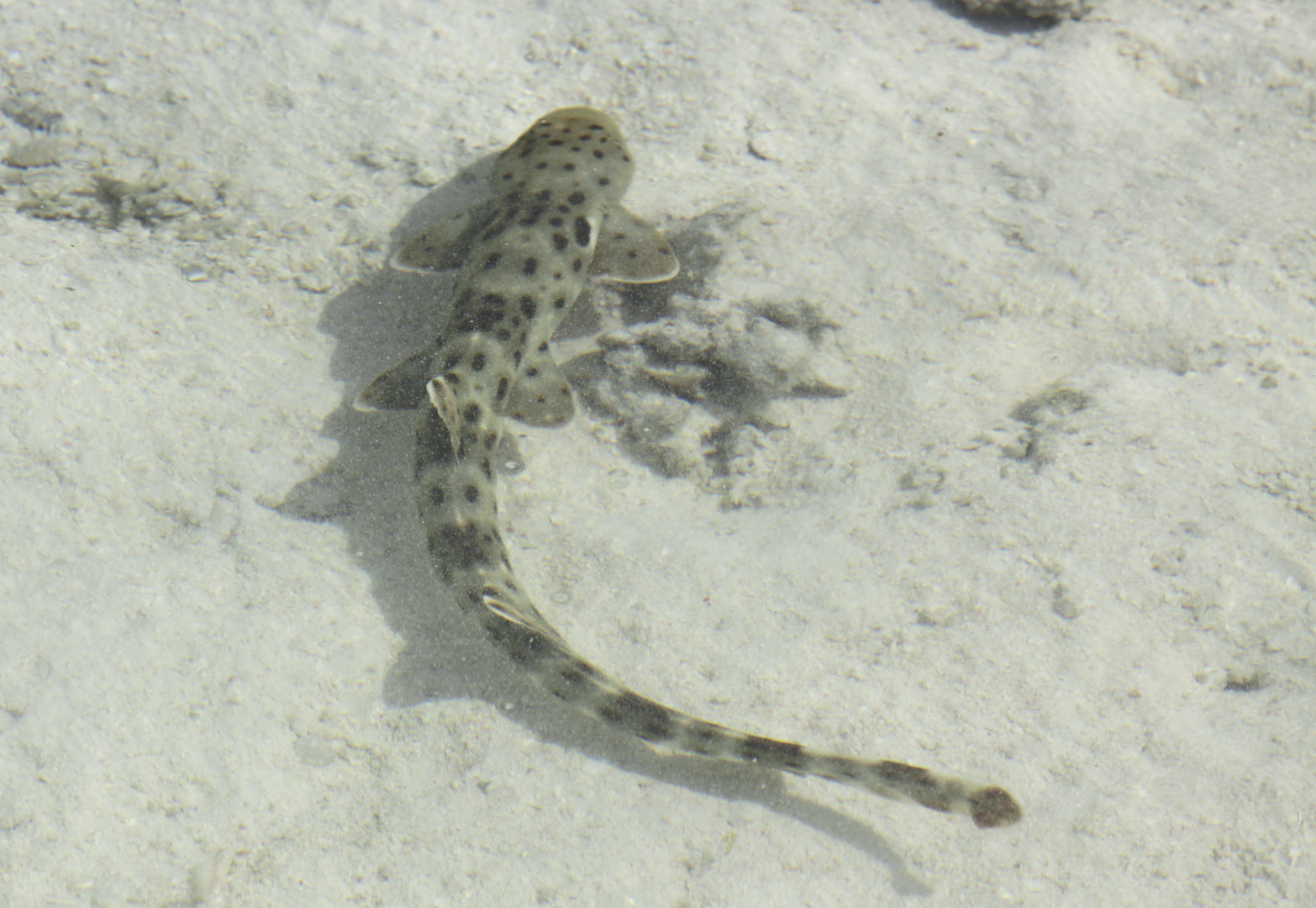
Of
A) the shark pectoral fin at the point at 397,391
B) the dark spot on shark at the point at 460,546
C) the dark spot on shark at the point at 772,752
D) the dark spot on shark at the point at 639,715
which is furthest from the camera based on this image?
the shark pectoral fin at the point at 397,391

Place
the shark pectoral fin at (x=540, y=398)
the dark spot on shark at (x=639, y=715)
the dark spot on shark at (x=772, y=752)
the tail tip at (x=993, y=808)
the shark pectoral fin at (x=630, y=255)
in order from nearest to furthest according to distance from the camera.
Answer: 1. the tail tip at (x=993, y=808)
2. the dark spot on shark at (x=772, y=752)
3. the dark spot on shark at (x=639, y=715)
4. the shark pectoral fin at (x=540, y=398)
5. the shark pectoral fin at (x=630, y=255)

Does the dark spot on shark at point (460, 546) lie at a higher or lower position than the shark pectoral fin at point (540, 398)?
lower

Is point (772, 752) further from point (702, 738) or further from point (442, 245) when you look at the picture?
point (442, 245)

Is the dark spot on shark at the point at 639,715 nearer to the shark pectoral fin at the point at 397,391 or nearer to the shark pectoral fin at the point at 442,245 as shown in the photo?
the shark pectoral fin at the point at 397,391

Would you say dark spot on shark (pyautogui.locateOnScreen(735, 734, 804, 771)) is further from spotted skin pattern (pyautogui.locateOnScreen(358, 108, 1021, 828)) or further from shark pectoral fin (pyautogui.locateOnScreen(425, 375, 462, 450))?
shark pectoral fin (pyautogui.locateOnScreen(425, 375, 462, 450))

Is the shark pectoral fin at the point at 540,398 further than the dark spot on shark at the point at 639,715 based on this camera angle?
Yes

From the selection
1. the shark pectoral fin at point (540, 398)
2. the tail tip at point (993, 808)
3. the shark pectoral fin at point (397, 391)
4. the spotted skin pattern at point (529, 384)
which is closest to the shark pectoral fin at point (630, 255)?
the spotted skin pattern at point (529, 384)

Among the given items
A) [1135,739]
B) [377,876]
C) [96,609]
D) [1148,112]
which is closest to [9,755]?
[96,609]

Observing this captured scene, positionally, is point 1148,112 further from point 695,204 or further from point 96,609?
point 96,609
